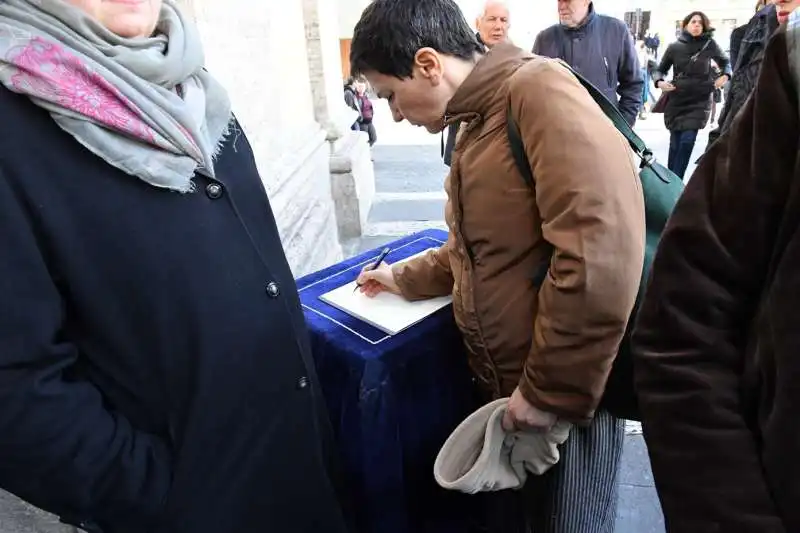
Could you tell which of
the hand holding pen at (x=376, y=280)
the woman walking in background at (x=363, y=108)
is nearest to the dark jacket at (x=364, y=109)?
the woman walking in background at (x=363, y=108)

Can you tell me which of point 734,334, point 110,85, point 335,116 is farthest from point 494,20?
point 734,334

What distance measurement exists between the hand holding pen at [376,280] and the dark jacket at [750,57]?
2421 millimetres

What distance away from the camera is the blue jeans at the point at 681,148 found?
4.89 metres

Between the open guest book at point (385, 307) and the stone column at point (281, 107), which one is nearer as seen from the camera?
the open guest book at point (385, 307)

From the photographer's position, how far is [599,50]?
386 centimetres

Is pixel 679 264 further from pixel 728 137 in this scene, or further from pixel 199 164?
pixel 199 164

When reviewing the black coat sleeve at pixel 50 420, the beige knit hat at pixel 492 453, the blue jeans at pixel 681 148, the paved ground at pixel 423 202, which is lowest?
the paved ground at pixel 423 202

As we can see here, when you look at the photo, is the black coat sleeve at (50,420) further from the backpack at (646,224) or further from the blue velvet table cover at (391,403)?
the backpack at (646,224)

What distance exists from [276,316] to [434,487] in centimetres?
88

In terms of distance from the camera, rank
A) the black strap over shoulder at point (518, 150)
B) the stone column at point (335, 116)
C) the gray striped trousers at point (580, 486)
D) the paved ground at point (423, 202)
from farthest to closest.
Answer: the stone column at point (335, 116)
the paved ground at point (423, 202)
the gray striped trousers at point (580, 486)
the black strap over shoulder at point (518, 150)

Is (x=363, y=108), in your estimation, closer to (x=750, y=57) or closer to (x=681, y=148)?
(x=681, y=148)

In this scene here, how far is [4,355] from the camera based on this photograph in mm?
830

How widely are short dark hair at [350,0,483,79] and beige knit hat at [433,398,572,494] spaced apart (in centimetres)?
79

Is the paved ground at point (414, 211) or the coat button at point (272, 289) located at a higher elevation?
the coat button at point (272, 289)
